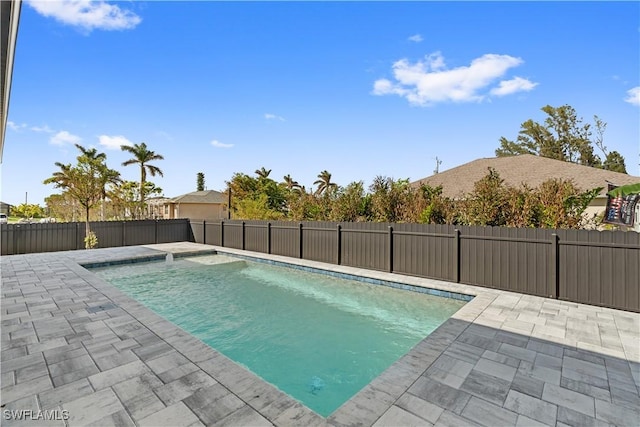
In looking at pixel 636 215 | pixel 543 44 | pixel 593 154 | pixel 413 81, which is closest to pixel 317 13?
pixel 413 81

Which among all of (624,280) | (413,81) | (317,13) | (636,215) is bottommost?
(624,280)

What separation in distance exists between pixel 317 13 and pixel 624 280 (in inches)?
337

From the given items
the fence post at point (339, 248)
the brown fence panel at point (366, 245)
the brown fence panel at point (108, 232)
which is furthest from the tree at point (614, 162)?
the brown fence panel at point (108, 232)

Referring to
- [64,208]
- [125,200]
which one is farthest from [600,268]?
[64,208]

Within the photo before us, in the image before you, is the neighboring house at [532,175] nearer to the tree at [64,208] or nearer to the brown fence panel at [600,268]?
the brown fence panel at [600,268]

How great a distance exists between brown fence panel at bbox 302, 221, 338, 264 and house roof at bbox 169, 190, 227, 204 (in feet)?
66.4

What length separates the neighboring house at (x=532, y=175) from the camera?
37.9 ft

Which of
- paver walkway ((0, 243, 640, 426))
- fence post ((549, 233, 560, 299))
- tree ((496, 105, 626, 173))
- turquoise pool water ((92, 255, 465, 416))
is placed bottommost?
turquoise pool water ((92, 255, 465, 416))

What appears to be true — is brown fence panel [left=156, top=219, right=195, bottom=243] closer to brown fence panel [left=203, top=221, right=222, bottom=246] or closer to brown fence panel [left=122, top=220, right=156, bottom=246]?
brown fence panel [left=122, top=220, right=156, bottom=246]

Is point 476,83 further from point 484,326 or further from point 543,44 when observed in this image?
point 484,326

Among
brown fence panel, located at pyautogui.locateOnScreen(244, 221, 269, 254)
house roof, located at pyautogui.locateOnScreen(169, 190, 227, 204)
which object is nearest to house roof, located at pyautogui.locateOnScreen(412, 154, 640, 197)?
brown fence panel, located at pyautogui.locateOnScreen(244, 221, 269, 254)

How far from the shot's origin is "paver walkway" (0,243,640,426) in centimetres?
214

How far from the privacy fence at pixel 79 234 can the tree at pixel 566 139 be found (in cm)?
2849

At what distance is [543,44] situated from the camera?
8.91m
